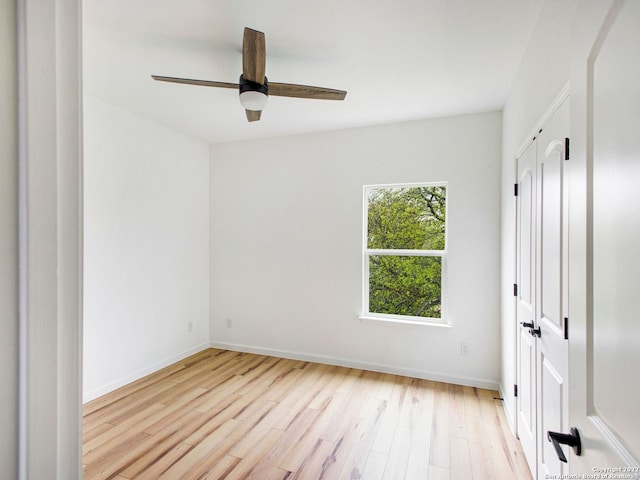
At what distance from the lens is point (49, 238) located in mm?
467

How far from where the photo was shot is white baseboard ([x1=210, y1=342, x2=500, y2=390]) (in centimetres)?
312

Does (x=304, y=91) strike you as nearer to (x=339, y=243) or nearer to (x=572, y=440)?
(x=339, y=243)

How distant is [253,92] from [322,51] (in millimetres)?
557

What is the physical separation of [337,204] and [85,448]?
289cm

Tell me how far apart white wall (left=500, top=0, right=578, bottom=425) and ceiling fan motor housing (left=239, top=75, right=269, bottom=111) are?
1522mm

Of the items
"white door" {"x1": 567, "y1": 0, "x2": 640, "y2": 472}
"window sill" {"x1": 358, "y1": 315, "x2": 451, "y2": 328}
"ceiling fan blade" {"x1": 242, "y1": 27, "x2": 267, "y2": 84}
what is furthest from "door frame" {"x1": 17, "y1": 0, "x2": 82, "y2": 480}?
"window sill" {"x1": 358, "y1": 315, "x2": 451, "y2": 328}

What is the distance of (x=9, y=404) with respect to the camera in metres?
0.41

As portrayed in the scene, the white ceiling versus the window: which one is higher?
the white ceiling

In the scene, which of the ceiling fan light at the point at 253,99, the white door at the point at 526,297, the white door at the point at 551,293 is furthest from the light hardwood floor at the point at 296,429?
the ceiling fan light at the point at 253,99

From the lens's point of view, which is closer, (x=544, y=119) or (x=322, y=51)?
(x=544, y=119)

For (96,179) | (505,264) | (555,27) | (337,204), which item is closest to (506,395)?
(505,264)

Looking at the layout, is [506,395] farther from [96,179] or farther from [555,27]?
[96,179]

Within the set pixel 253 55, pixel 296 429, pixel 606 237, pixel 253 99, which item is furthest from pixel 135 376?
pixel 606 237

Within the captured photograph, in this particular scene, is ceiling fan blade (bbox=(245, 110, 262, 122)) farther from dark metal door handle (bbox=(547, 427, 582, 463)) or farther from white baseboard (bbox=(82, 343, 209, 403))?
white baseboard (bbox=(82, 343, 209, 403))
